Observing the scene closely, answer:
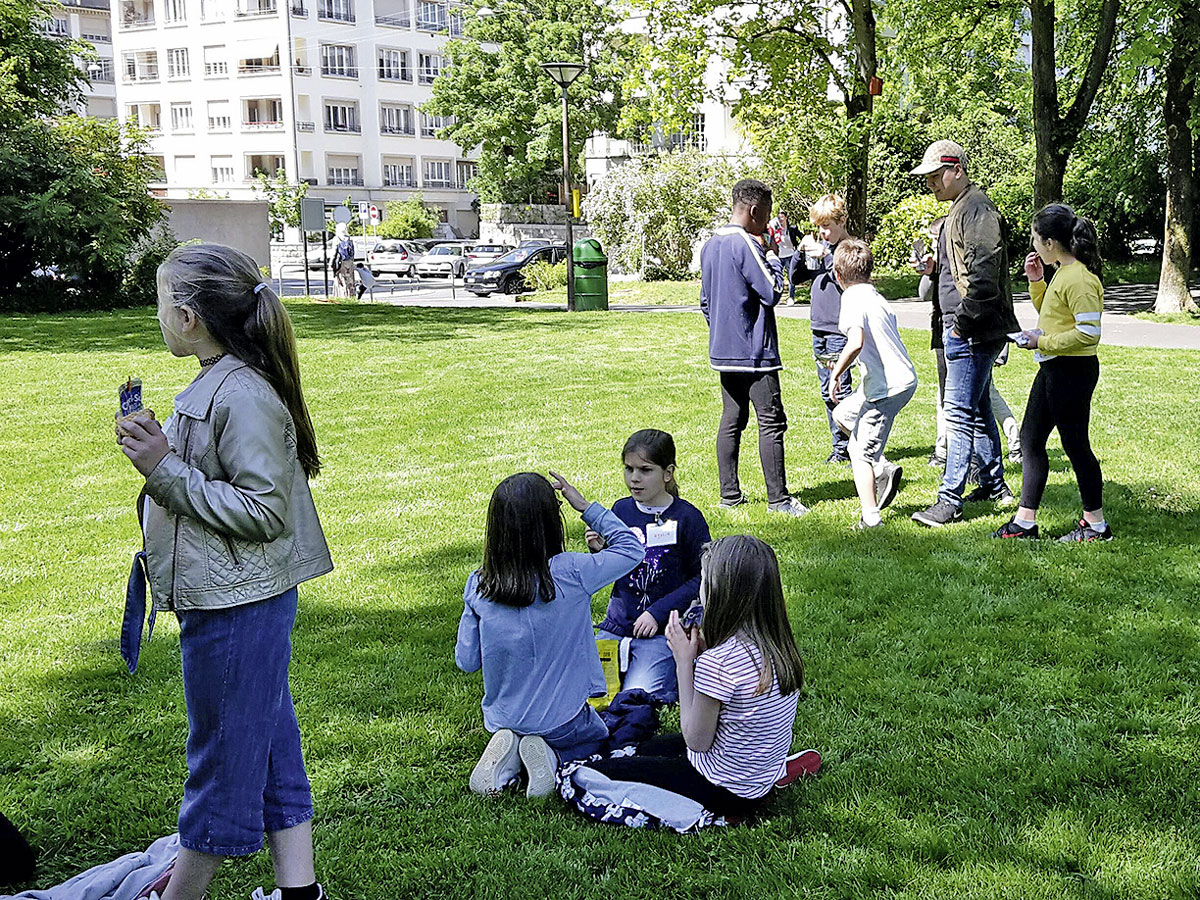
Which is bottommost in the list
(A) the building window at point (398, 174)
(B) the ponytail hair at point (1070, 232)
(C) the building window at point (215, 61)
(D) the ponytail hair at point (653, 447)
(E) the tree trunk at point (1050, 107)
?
(D) the ponytail hair at point (653, 447)

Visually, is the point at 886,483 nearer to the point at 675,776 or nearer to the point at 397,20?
the point at 675,776

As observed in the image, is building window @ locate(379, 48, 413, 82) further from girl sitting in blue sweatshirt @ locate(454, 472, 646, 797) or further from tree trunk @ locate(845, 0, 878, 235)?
girl sitting in blue sweatshirt @ locate(454, 472, 646, 797)

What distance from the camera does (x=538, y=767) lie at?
3.75 m

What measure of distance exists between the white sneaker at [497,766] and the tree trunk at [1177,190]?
1805 centimetres

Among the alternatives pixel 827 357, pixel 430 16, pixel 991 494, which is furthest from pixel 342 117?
pixel 991 494

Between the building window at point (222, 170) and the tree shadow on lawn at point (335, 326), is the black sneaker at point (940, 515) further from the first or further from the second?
the building window at point (222, 170)

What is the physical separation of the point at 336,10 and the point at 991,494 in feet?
227

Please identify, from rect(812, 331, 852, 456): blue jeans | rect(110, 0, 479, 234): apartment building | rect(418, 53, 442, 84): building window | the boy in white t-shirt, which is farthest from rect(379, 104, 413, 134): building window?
the boy in white t-shirt

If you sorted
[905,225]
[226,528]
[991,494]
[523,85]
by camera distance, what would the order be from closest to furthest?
[226,528] < [991,494] < [905,225] < [523,85]

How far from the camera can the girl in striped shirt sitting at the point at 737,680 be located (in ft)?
11.3

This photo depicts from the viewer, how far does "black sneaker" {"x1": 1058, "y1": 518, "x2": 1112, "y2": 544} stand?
6.36 m

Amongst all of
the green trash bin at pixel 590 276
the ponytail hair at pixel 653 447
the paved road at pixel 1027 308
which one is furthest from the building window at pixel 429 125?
→ the ponytail hair at pixel 653 447

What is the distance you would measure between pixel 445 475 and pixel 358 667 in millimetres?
3773

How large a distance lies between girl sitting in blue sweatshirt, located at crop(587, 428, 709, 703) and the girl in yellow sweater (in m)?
2.35
